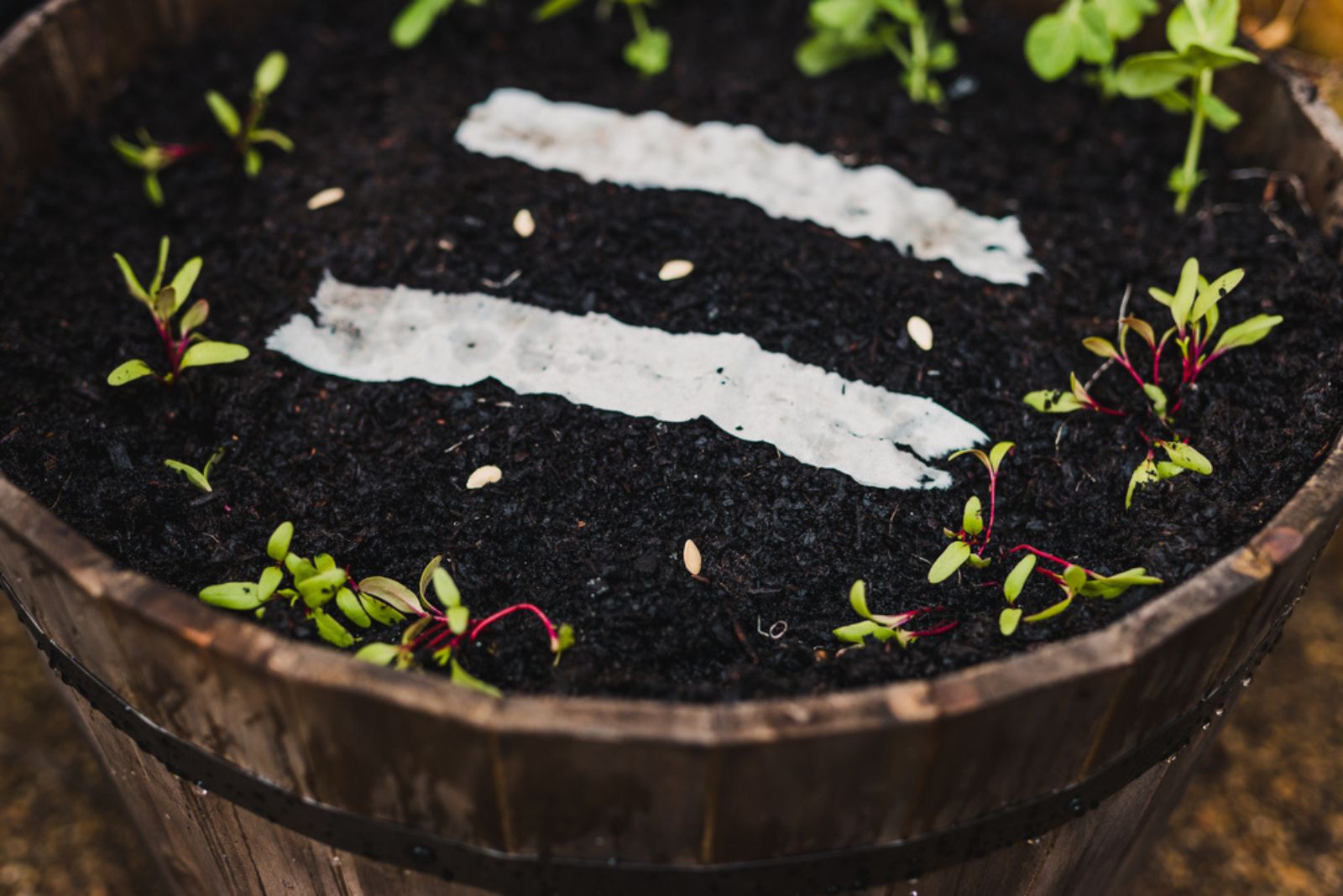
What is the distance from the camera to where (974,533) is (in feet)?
5.09

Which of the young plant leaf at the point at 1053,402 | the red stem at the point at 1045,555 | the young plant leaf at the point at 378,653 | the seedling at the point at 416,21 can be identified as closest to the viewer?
the young plant leaf at the point at 378,653

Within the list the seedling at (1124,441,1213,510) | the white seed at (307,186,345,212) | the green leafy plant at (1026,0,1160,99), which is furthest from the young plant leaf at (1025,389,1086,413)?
the white seed at (307,186,345,212)

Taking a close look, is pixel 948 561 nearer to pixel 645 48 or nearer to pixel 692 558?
pixel 692 558

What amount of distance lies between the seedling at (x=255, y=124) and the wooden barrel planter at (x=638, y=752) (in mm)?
1041

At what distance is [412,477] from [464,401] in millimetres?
158

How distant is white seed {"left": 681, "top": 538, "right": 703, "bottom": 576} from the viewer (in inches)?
60.7

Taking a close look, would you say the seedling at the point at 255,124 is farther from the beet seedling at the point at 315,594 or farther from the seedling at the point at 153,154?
the beet seedling at the point at 315,594

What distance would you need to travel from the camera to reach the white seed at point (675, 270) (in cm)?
190

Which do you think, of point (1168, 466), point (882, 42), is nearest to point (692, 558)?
point (1168, 466)

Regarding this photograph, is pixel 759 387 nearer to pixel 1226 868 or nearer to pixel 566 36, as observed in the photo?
pixel 566 36

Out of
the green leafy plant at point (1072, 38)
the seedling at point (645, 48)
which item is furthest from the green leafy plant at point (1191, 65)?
the seedling at point (645, 48)

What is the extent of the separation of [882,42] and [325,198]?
125 centimetres

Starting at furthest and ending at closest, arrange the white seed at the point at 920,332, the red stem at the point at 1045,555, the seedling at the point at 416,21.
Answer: the seedling at the point at 416,21 < the white seed at the point at 920,332 < the red stem at the point at 1045,555

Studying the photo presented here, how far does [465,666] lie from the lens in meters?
1.42
